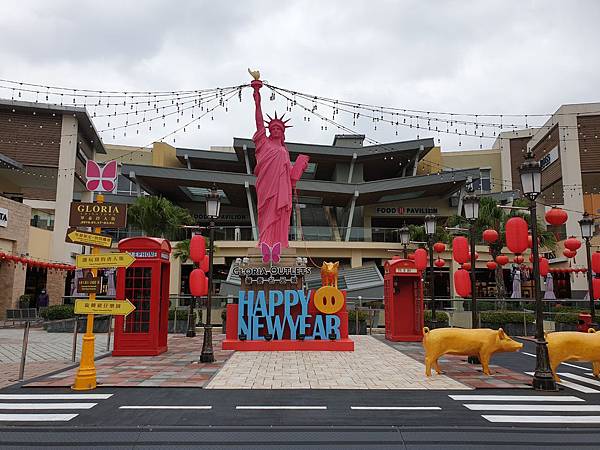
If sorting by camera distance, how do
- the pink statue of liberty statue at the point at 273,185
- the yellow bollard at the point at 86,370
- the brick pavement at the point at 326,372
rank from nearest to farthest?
the yellow bollard at the point at 86,370 → the brick pavement at the point at 326,372 → the pink statue of liberty statue at the point at 273,185

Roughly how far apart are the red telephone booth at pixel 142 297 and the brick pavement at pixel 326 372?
2.43m

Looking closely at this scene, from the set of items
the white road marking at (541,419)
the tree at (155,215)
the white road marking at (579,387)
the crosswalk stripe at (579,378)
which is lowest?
the crosswalk stripe at (579,378)

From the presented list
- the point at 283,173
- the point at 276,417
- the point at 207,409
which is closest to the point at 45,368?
the point at 207,409

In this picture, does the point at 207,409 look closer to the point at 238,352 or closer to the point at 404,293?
the point at 238,352

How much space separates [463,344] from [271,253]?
6906mm

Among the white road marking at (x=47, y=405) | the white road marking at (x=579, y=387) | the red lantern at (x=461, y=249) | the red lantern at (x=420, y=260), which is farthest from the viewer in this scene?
the red lantern at (x=420, y=260)

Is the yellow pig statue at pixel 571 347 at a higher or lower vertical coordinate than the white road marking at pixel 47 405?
higher

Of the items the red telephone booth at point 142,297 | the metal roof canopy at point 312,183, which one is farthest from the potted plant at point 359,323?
the metal roof canopy at point 312,183

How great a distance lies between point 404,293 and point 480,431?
10911 mm

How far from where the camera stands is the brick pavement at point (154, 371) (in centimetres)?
893

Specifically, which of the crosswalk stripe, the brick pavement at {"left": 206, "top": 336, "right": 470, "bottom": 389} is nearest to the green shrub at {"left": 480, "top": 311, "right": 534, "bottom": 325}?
the brick pavement at {"left": 206, "top": 336, "right": 470, "bottom": 389}

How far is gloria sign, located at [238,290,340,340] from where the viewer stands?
551 inches

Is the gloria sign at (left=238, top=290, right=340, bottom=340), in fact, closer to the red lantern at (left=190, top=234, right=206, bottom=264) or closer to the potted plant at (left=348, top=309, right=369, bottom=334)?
the red lantern at (left=190, top=234, right=206, bottom=264)

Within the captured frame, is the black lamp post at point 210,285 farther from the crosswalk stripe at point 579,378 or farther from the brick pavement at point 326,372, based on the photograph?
the crosswalk stripe at point 579,378
